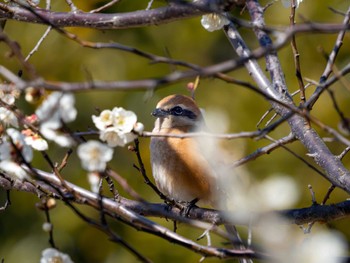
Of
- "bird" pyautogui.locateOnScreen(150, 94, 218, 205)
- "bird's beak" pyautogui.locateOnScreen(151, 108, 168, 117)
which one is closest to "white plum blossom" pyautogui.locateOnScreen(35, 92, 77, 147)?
"bird" pyautogui.locateOnScreen(150, 94, 218, 205)

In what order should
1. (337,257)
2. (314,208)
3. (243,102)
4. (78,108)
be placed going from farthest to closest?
(78,108) → (243,102) → (314,208) → (337,257)

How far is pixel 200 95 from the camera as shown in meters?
5.96

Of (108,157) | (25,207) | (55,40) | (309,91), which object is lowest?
(108,157)

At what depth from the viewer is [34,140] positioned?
2.28 m

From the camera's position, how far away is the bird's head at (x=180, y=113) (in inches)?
160

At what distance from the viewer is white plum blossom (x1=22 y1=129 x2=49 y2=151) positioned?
89.3 inches

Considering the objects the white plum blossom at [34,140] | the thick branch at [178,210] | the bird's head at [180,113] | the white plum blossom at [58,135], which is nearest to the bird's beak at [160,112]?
the bird's head at [180,113]

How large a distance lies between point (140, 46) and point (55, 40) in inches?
31.3

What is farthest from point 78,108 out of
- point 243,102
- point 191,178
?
point 191,178

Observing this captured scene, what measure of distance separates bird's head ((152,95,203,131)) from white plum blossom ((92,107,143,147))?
166cm

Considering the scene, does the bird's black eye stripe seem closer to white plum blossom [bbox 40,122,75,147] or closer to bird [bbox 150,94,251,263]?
bird [bbox 150,94,251,263]

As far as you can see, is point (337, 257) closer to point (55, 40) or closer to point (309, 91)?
point (309, 91)

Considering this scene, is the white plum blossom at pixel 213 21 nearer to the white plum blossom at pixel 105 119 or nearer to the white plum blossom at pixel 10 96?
the white plum blossom at pixel 105 119

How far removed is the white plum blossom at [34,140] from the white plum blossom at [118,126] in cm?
20
